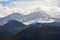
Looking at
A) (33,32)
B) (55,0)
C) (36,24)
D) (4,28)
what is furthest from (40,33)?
(55,0)

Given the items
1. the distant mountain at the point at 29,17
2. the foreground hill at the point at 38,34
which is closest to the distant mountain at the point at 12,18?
the distant mountain at the point at 29,17

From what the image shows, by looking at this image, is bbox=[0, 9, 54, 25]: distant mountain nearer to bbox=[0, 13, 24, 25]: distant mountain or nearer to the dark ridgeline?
bbox=[0, 13, 24, 25]: distant mountain

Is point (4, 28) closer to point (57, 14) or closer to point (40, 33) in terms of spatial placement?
point (40, 33)

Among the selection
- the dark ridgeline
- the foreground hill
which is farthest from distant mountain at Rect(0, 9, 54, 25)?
the foreground hill

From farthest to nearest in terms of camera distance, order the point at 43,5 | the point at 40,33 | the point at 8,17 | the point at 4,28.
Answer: the point at 43,5
the point at 8,17
the point at 4,28
the point at 40,33

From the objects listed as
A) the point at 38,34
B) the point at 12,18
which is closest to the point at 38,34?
the point at 38,34

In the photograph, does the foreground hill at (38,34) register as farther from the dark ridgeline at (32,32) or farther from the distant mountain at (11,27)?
the distant mountain at (11,27)

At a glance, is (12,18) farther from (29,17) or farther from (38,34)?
(38,34)

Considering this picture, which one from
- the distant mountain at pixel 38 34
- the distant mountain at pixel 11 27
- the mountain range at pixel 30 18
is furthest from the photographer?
the mountain range at pixel 30 18
